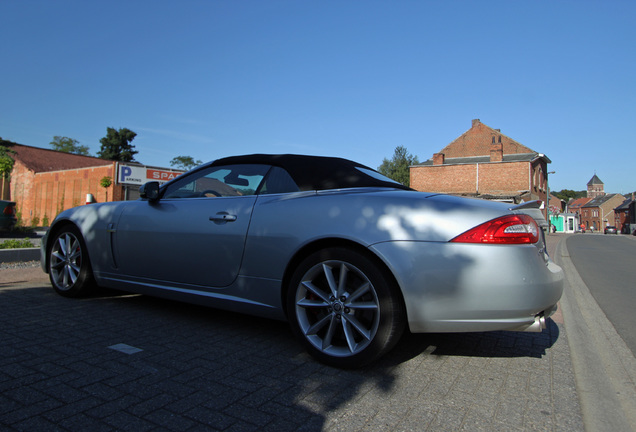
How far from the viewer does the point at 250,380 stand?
2510 millimetres

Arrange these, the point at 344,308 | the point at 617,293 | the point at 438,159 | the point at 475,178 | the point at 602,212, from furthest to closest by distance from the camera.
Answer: the point at 602,212
the point at 438,159
the point at 475,178
the point at 617,293
the point at 344,308

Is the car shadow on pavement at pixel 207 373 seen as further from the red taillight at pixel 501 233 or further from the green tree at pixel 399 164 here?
the green tree at pixel 399 164

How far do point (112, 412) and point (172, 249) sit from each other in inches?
66.2

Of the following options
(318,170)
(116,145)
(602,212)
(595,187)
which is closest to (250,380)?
(318,170)

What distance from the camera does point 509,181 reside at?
45.7 metres

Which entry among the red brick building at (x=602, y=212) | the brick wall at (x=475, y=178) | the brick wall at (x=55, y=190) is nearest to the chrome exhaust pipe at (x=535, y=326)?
the brick wall at (x=55, y=190)

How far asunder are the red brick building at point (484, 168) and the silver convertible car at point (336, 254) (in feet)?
138

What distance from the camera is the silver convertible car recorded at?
2488 mm

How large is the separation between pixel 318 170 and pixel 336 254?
2.73 ft

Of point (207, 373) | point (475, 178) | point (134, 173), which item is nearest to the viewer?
point (207, 373)

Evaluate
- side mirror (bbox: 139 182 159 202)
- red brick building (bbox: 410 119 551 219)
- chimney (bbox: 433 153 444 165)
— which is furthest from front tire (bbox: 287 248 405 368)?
chimney (bbox: 433 153 444 165)

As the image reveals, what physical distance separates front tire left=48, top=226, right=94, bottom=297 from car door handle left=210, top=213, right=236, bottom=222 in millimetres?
1835

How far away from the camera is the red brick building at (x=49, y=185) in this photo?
34.2 meters

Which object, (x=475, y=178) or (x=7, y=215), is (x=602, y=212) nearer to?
(x=475, y=178)
